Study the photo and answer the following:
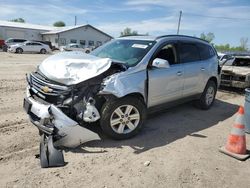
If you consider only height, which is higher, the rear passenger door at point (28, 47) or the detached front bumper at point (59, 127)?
the rear passenger door at point (28, 47)

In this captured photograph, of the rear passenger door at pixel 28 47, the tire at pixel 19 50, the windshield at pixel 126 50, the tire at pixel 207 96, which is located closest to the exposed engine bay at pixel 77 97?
the windshield at pixel 126 50

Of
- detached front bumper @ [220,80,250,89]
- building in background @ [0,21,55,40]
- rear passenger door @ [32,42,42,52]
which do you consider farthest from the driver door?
building in background @ [0,21,55,40]

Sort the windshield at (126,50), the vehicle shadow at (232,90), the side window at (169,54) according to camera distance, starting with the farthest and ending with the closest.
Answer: the vehicle shadow at (232,90)
the side window at (169,54)
the windshield at (126,50)

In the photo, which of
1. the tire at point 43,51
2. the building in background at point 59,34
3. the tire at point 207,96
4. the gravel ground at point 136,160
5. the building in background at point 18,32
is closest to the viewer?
the gravel ground at point 136,160

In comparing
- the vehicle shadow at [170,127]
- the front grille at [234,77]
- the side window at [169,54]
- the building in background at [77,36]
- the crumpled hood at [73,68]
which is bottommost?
the vehicle shadow at [170,127]

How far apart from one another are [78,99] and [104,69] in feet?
2.14

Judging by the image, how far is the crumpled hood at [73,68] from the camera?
13.1ft

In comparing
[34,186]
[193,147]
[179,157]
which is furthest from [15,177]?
[193,147]

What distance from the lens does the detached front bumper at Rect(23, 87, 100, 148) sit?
12.4ft

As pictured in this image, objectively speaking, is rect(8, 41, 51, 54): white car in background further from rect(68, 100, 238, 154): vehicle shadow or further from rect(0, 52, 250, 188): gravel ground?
rect(68, 100, 238, 154): vehicle shadow

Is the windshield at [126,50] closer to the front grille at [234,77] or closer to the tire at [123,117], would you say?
the tire at [123,117]

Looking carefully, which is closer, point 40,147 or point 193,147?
point 40,147

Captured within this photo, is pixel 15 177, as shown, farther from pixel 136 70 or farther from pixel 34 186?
pixel 136 70

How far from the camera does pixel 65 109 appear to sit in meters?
3.91
